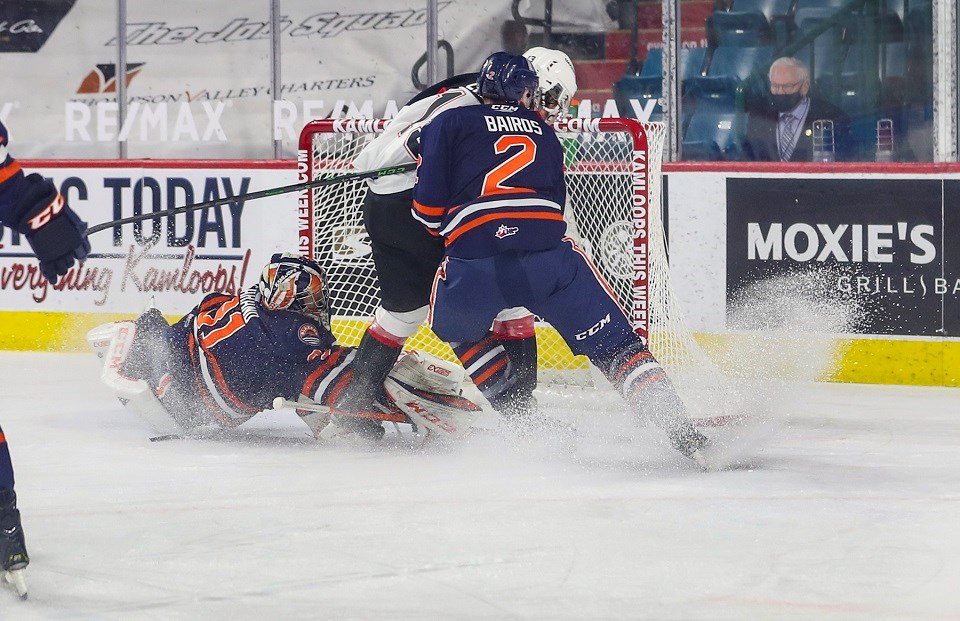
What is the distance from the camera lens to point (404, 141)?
4.19 metres

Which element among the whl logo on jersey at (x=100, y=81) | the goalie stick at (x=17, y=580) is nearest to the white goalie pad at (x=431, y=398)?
the goalie stick at (x=17, y=580)

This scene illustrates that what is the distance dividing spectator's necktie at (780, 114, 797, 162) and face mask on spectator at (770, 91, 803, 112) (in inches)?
2.1

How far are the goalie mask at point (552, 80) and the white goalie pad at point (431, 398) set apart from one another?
0.80m

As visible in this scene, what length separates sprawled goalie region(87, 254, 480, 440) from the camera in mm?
4105

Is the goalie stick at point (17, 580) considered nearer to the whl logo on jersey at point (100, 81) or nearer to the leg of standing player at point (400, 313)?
the leg of standing player at point (400, 313)

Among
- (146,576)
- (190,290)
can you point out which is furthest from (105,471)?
(190,290)

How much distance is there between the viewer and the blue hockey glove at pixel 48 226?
2623 millimetres

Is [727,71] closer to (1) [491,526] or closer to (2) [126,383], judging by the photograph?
(2) [126,383]

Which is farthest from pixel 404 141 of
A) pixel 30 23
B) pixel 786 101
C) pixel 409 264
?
pixel 30 23

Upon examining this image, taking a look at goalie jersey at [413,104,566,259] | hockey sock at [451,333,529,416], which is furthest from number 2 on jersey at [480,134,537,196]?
hockey sock at [451,333,529,416]

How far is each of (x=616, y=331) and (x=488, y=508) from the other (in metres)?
0.72

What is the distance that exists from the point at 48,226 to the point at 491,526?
45.0 inches

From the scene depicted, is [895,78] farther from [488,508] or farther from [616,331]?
[488,508]

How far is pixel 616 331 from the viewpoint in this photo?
380 centimetres
